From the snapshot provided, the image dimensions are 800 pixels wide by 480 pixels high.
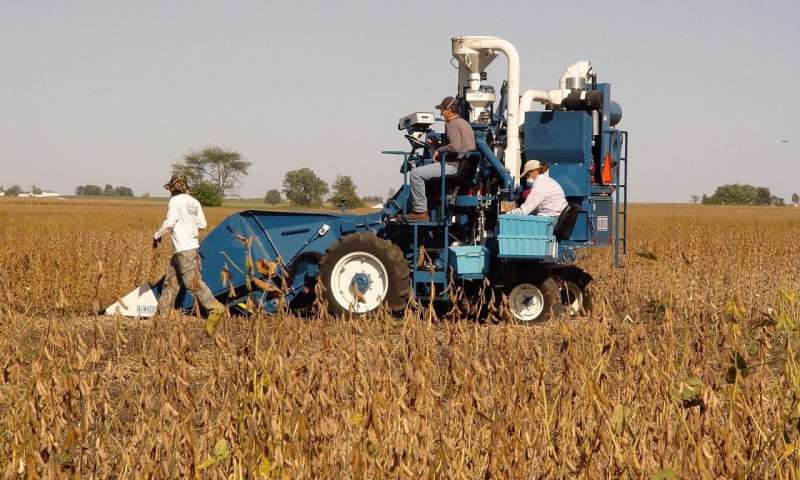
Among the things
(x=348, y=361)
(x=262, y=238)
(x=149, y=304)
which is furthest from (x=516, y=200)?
(x=348, y=361)

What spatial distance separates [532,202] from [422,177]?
3.74ft

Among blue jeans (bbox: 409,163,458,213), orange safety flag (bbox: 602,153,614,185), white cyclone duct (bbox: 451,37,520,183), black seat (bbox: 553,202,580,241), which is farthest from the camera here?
orange safety flag (bbox: 602,153,614,185)

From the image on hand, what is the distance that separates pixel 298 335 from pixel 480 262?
6.74 m

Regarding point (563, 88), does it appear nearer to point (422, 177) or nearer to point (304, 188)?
point (422, 177)

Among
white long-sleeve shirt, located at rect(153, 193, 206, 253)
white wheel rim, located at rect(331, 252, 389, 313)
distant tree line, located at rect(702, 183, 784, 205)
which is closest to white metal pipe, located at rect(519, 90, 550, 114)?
white wheel rim, located at rect(331, 252, 389, 313)

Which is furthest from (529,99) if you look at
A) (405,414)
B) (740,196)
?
(740,196)

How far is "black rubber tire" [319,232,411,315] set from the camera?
10.4 m

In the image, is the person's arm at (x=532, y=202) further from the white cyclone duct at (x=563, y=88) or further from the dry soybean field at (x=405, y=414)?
the dry soybean field at (x=405, y=414)

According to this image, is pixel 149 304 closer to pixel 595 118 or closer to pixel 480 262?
pixel 480 262

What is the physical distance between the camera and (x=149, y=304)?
36.6 ft

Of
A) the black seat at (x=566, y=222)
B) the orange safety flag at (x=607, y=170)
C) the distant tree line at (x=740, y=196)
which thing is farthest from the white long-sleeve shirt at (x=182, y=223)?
the distant tree line at (x=740, y=196)

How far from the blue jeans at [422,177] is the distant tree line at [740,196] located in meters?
104

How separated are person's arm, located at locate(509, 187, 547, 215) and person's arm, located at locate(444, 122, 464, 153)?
85cm

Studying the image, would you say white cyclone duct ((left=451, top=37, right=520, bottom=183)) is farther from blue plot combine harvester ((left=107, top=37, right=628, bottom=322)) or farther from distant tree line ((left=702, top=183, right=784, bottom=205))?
distant tree line ((left=702, top=183, right=784, bottom=205))
